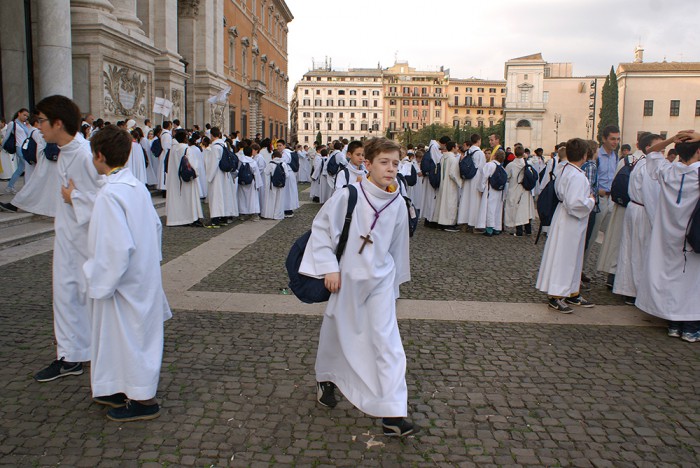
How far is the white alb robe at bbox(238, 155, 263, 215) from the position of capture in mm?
14133

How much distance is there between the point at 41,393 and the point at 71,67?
45.0ft

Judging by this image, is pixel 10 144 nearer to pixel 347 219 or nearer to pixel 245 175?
pixel 245 175

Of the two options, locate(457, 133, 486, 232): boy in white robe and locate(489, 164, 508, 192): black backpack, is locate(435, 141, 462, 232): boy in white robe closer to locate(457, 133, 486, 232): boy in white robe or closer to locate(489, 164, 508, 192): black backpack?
locate(457, 133, 486, 232): boy in white robe

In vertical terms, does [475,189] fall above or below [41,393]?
above

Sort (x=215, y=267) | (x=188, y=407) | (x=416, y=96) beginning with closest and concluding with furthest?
(x=188, y=407) < (x=215, y=267) < (x=416, y=96)

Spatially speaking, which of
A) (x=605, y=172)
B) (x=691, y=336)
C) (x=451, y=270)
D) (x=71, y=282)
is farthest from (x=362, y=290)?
(x=605, y=172)

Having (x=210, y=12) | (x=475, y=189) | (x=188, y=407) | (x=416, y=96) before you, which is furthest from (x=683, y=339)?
(x=416, y=96)

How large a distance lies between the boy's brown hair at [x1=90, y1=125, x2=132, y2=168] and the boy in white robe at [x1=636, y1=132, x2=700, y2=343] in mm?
5013

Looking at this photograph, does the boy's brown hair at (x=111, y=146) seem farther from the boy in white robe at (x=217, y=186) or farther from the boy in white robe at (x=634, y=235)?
the boy in white robe at (x=217, y=186)

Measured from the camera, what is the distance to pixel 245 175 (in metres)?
13.8

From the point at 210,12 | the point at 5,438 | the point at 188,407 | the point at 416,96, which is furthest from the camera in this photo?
the point at 416,96

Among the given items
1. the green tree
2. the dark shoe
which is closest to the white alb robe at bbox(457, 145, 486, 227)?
the dark shoe

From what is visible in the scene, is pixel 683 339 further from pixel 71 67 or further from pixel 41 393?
pixel 71 67

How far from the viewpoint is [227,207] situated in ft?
43.2
